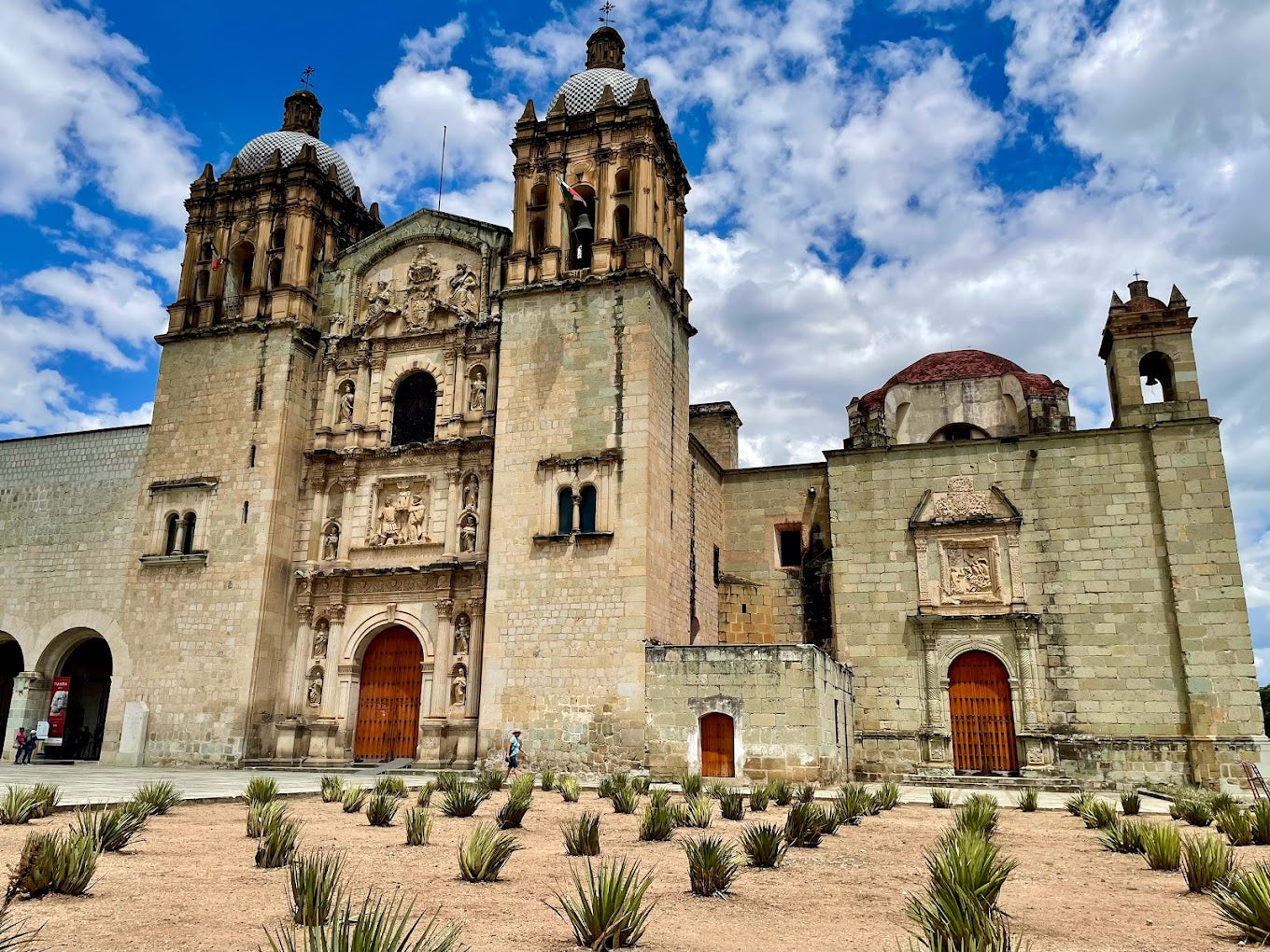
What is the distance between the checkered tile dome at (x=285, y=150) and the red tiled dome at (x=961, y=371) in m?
16.6

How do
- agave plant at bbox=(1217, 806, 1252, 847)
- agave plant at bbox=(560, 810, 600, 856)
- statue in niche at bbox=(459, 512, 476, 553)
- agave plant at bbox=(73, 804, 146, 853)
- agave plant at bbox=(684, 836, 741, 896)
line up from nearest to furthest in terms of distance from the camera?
agave plant at bbox=(684, 836, 741, 896) < agave plant at bbox=(73, 804, 146, 853) < agave plant at bbox=(560, 810, 600, 856) < agave plant at bbox=(1217, 806, 1252, 847) < statue in niche at bbox=(459, 512, 476, 553)

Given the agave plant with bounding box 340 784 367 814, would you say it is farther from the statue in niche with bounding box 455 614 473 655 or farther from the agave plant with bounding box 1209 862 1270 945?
the agave plant with bounding box 1209 862 1270 945

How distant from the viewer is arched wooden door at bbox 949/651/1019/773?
20312 millimetres

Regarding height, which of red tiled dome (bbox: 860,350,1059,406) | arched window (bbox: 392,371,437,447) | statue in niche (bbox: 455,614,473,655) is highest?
red tiled dome (bbox: 860,350,1059,406)

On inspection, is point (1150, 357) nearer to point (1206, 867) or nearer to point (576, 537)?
point (576, 537)

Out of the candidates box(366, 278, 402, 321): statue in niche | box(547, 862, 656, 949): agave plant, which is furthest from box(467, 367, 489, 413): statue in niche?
box(547, 862, 656, 949): agave plant

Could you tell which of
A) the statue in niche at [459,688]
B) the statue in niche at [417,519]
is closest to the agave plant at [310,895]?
the statue in niche at [459,688]

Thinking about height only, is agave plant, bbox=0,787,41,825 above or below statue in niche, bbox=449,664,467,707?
below

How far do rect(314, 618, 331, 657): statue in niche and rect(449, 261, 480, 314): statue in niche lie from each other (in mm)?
8196

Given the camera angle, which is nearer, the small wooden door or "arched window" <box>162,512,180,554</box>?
the small wooden door

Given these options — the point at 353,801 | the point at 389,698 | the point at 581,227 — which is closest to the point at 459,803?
the point at 353,801

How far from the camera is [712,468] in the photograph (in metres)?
25.5

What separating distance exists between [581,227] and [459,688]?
36.9 ft

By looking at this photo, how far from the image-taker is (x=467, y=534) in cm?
2205
